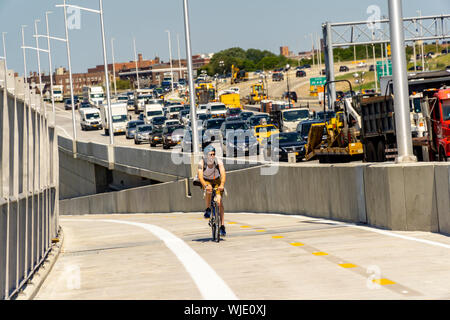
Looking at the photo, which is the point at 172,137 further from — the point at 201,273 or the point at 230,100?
the point at 201,273

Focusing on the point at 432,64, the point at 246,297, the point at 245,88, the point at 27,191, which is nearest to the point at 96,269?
the point at 27,191

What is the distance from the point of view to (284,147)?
4056 cm

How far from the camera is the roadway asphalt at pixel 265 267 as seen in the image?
9.40 metres

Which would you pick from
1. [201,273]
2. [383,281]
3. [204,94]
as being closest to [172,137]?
[201,273]

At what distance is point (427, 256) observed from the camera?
38.7 ft

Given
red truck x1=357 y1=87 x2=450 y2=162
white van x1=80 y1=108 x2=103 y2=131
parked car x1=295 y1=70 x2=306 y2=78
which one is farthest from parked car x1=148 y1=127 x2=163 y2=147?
parked car x1=295 y1=70 x2=306 y2=78

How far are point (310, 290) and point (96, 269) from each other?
4461 mm

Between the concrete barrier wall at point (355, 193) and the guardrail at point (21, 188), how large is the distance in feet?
19.8

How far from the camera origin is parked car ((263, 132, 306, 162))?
40.4m

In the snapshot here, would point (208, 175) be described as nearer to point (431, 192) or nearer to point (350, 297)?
point (431, 192)

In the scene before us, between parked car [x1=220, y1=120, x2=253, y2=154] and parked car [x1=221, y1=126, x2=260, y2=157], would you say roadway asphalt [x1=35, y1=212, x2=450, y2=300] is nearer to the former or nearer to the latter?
parked car [x1=221, y1=126, x2=260, y2=157]

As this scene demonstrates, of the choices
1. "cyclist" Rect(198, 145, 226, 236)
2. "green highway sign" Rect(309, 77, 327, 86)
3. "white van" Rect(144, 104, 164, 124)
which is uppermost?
"green highway sign" Rect(309, 77, 327, 86)

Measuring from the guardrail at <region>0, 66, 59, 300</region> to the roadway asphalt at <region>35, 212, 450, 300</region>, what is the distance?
0.49 m

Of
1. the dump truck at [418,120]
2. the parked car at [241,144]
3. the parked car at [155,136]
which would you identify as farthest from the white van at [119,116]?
the dump truck at [418,120]
